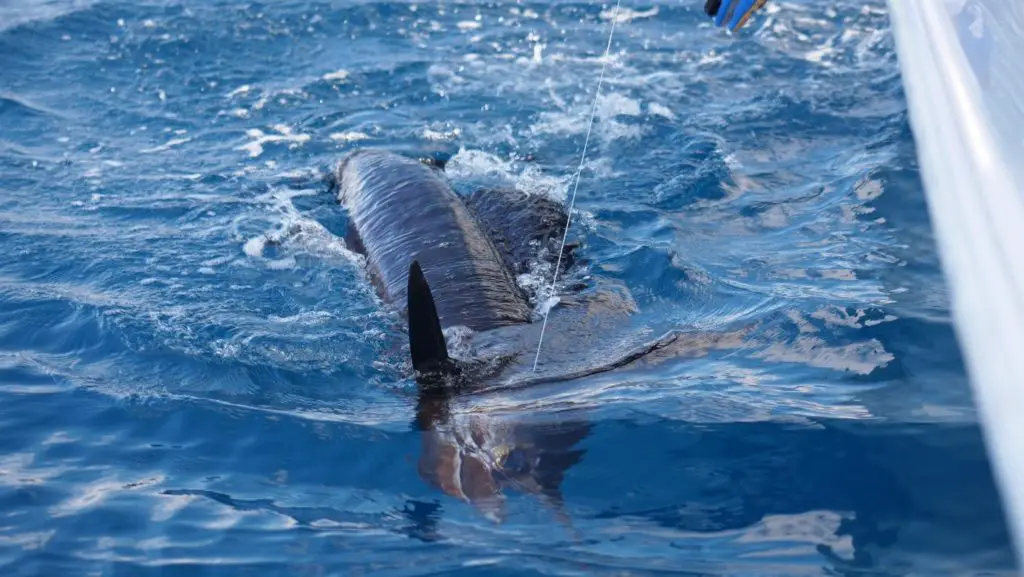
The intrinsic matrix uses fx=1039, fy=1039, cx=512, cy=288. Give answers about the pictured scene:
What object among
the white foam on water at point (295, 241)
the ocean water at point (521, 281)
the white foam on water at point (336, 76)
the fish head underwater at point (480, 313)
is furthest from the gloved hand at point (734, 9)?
the white foam on water at point (336, 76)

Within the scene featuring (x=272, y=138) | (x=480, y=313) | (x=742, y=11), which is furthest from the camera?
(x=272, y=138)

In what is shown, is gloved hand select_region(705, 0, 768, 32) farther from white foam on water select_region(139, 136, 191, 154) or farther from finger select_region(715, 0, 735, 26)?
white foam on water select_region(139, 136, 191, 154)

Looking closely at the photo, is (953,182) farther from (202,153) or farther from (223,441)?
(202,153)

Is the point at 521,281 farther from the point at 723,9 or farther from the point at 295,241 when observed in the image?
the point at 723,9

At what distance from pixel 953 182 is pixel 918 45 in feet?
4.19

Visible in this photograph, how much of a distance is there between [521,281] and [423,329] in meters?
1.61

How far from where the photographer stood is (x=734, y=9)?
5.83m

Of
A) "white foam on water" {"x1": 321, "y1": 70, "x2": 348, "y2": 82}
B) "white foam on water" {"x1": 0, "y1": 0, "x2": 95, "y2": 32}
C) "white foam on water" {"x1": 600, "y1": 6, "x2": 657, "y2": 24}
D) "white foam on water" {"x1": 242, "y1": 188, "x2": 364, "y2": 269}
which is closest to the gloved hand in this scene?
"white foam on water" {"x1": 242, "y1": 188, "x2": 364, "y2": 269}

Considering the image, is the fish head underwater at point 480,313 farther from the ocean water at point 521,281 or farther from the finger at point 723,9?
A: the finger at point 723,9

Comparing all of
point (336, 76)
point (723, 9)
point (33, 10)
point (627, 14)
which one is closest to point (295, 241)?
point (723, 9)

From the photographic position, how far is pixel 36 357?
5.18 meters

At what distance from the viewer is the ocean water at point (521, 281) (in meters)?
3.70

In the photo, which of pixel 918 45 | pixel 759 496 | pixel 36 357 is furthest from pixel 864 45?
pixel 36 357

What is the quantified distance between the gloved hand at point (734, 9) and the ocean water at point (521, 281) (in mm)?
1330
